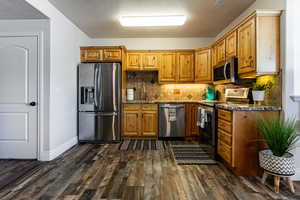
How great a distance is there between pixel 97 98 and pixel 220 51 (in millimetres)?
2841

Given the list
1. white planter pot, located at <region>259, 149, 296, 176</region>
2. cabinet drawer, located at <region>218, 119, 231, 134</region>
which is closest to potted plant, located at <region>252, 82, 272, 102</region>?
cabinet drawer, located at <region>218, 119, 231, 134</region>

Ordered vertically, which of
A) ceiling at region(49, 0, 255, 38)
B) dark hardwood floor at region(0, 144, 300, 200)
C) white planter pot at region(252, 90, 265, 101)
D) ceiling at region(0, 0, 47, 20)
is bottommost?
dark hardwood floor at region(0, 144, 300, 200)

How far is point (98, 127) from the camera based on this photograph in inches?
158

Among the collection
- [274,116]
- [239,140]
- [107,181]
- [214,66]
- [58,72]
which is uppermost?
[214,66]

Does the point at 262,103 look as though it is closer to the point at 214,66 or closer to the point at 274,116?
the point at 274,116

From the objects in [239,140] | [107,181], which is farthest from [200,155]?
[107,181]

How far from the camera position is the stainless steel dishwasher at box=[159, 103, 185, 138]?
425 centimetres

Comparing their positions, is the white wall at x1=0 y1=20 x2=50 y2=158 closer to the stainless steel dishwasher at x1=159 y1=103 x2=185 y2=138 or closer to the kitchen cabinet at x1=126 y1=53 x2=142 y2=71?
the kitchen cabinet at x1=126 y1=53 x2=142 y2=71

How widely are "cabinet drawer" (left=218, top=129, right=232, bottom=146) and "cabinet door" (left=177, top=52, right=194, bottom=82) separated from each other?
2.04 m

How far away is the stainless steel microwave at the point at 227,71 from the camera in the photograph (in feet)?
9.49

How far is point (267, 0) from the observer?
2.54 meters

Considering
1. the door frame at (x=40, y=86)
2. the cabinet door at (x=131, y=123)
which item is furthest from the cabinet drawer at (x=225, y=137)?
the door frame at (x=40, y=86)

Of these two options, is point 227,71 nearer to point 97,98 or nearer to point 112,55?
point 112,55

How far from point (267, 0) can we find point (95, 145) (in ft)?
13.3
